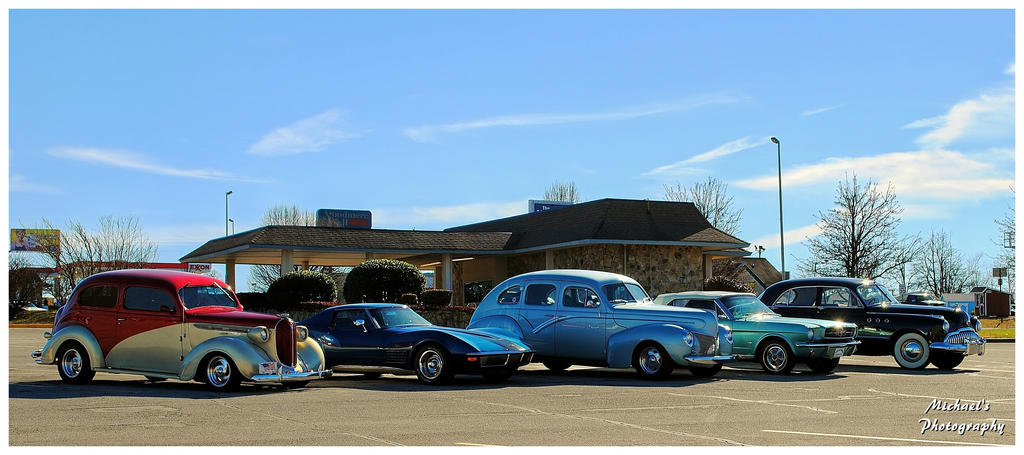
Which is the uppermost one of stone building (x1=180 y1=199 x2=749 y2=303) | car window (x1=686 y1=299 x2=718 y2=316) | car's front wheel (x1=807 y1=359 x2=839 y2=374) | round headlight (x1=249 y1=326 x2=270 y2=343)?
stone building (x1=180 y1=199 x2=749 y2=303)

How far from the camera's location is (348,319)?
16.4m

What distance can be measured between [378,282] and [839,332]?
A: 56.2 ft

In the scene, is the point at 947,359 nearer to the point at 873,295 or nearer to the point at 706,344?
the point at 873,295

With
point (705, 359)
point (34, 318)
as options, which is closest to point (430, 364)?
point (705, 359)

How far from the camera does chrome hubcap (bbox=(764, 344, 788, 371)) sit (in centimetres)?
1794

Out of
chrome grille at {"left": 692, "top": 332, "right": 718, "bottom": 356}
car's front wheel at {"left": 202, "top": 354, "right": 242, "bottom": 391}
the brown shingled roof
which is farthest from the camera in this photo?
the brown shingled roof

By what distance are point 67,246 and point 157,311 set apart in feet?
145

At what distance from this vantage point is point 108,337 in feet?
48.7

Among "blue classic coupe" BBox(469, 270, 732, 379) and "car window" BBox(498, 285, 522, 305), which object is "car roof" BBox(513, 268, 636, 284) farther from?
"car window" BBox(498, 285, 522, 305)

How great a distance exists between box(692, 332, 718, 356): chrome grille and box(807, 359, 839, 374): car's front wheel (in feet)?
7.14

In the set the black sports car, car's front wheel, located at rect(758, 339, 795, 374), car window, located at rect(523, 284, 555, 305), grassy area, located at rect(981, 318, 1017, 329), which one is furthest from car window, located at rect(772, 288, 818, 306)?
grassy area, located at rect(981, 318, 1017, 329)

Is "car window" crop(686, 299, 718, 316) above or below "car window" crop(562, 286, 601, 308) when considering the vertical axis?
below
